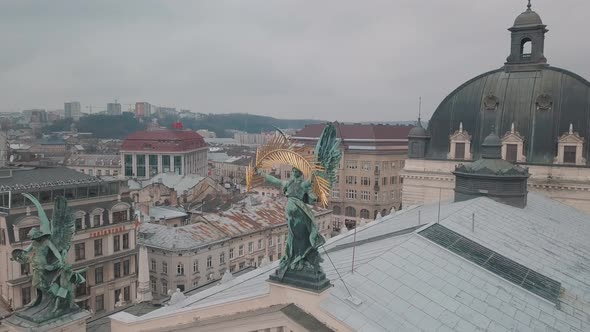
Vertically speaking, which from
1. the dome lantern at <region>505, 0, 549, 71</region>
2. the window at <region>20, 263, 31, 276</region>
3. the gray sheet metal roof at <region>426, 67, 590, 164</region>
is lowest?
the window at <region>20, 263, 31, 276</region>

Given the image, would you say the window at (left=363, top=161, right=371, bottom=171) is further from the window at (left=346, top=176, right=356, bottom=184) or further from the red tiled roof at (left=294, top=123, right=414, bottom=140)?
the red tiled roof at (left=294, top=123, right=414, bottom=140)

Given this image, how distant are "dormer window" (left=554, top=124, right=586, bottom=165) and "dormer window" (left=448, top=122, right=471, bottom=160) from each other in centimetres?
796

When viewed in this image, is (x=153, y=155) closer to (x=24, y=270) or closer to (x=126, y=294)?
(x=126, y=294)

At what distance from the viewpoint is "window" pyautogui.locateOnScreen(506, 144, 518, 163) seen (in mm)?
48562

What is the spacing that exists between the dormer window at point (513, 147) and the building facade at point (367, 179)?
171 feet

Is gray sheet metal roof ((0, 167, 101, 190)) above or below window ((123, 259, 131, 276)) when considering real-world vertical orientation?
above

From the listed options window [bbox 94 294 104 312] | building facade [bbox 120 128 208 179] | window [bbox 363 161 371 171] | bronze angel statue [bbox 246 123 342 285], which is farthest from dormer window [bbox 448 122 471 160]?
building facade [bbox 120 128 208 179]

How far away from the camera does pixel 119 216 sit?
5278 cm

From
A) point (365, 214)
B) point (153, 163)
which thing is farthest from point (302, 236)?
point (153, 163)

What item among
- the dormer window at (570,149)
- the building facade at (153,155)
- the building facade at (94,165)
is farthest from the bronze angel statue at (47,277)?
the building facade at (94,165)

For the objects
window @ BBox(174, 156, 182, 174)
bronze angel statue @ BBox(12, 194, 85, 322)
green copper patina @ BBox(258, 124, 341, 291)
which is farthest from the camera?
window @ BBox(174, 156, 182, 174)

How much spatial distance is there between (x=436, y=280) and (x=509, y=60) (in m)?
40.4

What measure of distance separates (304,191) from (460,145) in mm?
40026

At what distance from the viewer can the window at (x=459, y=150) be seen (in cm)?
5212
